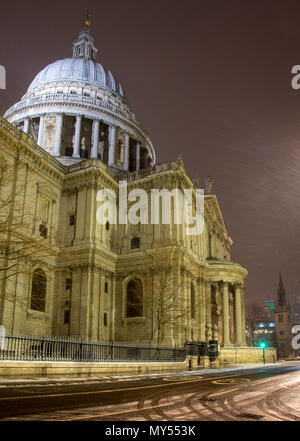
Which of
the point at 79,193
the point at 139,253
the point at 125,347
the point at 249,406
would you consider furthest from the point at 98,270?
the point at 249,406

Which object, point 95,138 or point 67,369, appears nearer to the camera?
point 67,369

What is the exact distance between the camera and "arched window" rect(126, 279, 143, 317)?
1571 inches

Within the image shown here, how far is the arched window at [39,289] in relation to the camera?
35750 millimetres

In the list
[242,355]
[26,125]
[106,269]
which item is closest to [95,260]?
[106,269]

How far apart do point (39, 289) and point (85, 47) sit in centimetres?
5497

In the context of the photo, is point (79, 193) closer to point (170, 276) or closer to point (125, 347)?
point (170, 276)

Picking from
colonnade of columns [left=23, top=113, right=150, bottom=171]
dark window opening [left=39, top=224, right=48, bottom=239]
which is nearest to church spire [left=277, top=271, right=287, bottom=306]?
colonnade of columns [left=23, top=113, right=150, bottom=171]

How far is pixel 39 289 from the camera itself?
121 feet

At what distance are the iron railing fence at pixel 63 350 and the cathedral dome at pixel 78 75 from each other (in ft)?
172

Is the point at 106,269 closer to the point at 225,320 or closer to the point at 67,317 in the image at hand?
the point at 67,317

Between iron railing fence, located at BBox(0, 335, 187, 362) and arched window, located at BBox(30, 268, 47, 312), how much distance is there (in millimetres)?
13407

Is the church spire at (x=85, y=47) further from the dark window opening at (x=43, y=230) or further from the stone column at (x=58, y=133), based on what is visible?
the dark window opening at (x=43, y=230)

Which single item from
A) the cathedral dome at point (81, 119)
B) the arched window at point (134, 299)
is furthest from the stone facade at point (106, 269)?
the cathedral dome at point (81, 119)
